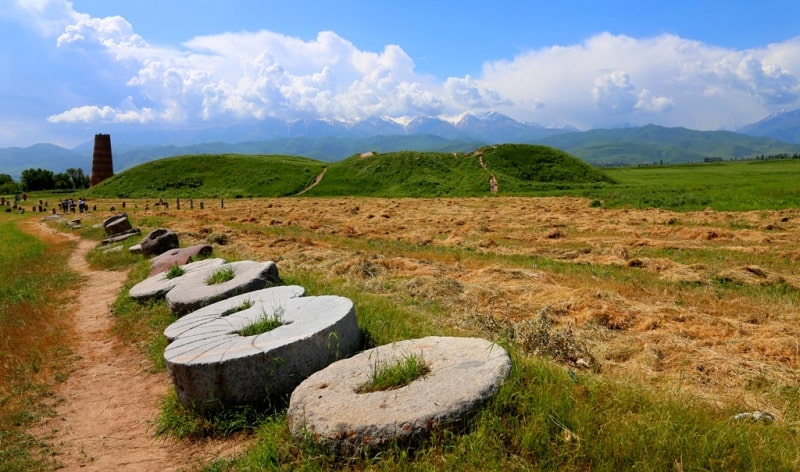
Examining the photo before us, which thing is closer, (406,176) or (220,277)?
(220,277)

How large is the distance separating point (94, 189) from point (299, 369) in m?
90.0

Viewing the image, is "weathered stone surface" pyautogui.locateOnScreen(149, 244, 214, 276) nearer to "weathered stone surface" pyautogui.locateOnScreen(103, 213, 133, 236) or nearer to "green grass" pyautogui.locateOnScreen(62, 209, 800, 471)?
"green grass" pyautogui.locateOnScreen(62, 209, 800, 471)

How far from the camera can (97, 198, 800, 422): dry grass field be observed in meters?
7.23

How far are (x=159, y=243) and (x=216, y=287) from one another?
10.1m

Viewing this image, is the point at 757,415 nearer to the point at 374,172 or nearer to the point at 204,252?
the point at 204,252

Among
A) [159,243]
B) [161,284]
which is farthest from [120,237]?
[161,284]

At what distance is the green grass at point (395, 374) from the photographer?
18.2 feet

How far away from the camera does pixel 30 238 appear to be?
29844mm

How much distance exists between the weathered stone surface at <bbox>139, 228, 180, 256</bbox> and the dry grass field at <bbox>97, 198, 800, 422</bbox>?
193 cm

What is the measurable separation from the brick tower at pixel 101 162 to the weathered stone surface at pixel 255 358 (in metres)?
106

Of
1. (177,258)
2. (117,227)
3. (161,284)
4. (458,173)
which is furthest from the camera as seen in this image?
(458,173)

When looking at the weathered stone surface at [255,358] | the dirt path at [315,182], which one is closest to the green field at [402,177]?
the dirt path at [315,182]

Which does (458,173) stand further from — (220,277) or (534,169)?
(220,277)

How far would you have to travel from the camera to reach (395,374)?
5.64 metres
